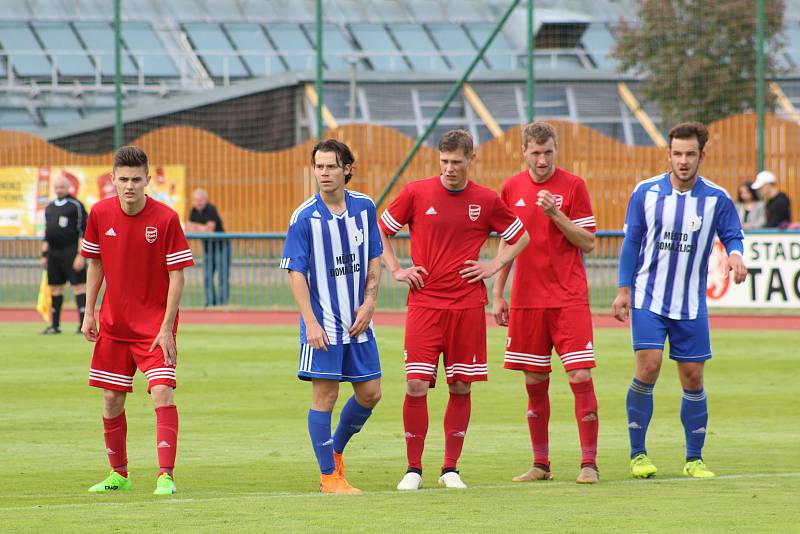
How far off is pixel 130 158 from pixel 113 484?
71.4 inches

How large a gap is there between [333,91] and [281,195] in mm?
8966

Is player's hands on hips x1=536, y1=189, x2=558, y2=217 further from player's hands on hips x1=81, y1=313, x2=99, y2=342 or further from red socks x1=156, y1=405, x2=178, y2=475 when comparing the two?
player's hands on hips x1=81, y1=313, x2=99, y2=342

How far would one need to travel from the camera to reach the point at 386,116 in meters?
35.2

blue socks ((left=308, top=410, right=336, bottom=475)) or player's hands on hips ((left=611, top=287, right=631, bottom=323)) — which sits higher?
player's hands on hips ((left=611, top=287, right=631, bottom=323))

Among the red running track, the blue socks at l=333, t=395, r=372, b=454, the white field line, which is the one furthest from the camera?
the red running track

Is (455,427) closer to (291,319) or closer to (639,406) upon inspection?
(639,406)

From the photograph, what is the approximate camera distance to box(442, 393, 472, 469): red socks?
8.60 meters

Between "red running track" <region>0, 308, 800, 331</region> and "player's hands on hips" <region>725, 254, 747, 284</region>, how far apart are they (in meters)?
11.9

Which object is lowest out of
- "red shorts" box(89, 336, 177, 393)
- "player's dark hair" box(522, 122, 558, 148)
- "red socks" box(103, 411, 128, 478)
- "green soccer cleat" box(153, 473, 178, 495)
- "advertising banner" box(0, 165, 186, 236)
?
"green soccer cleat" box(153, 473, 178, 495)

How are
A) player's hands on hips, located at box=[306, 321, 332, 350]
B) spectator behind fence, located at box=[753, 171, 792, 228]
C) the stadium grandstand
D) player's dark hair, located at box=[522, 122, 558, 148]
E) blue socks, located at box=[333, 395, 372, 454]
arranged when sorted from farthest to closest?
the stadium grandstand, spectator behind fence, located at box=[753, 171, 792, 228], player's dark hair, located at box=[522, 122, 558, 148], blue socks, located at box=[333, 395, 372, 454], player's hands on hips, located at box=[306, 321, 332, 350]

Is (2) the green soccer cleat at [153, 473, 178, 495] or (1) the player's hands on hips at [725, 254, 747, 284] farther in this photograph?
(1) the player's hands on hips at [725, 254, 747, 284]

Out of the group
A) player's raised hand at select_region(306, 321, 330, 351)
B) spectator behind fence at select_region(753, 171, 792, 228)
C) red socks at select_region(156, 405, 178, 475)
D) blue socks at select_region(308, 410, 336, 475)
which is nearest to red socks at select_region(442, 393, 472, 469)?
blue socks at select_region(308, 410, 336, 475)

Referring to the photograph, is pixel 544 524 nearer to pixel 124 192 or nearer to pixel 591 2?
pixel 124 192

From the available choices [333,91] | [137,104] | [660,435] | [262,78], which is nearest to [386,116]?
[333,91]
